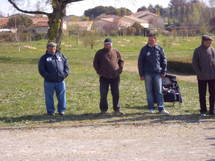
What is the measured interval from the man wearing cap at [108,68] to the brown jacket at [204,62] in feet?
5.52

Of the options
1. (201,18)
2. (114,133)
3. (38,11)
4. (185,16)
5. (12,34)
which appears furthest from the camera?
(185,16)

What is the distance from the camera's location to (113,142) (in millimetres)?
8188

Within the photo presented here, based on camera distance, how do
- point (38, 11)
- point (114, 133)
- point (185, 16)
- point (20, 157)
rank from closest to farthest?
point (20, 157)
point (114, 133)
point (38, 11)
point (185, 16)

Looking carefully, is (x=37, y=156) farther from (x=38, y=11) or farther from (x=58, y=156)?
(x=38, y=11)

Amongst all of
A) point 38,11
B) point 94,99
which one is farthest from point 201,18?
point 94,99

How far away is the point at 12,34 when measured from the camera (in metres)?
56.7

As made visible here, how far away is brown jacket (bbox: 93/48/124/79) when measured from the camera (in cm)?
1074

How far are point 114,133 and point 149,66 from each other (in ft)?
7.84

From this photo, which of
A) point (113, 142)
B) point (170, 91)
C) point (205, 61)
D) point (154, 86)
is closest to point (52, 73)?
point (154, 86)

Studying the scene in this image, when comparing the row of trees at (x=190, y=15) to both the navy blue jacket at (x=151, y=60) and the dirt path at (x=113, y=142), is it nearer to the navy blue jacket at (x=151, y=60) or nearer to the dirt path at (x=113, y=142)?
the navy blue jacket at (x=151, y=60)

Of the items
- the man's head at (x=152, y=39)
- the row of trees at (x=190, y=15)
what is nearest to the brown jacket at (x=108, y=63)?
the man's head at (x=152, y=39)

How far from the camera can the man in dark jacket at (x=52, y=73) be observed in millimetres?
10562

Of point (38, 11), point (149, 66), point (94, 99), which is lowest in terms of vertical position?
point (94, 99)

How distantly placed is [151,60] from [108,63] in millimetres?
947
